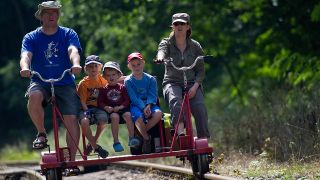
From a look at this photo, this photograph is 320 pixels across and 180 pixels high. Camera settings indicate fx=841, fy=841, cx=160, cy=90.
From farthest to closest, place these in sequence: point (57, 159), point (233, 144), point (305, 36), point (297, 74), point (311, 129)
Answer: point (305, 36) < point (297, 74) < point (233, 144) < point (311, 129) < point (57, 159)

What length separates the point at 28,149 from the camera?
3045 cm

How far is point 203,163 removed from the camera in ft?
32.8

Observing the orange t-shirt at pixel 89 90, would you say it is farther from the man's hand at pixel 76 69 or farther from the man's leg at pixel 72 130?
the man's hand at pixel 76 69

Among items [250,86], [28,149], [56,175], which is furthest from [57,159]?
[250,86]

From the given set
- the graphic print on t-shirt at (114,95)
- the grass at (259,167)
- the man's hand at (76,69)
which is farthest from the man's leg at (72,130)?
the grass at (259,167)

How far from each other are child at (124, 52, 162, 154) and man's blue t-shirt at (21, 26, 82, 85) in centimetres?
71

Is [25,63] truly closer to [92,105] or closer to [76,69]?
[76,69]

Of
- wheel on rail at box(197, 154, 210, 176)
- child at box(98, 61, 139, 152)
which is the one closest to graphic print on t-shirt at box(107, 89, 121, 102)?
child at box(98, 61, 139, 152)

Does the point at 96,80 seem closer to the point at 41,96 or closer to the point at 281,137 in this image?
the point at 41,96

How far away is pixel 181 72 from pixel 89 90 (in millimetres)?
1192

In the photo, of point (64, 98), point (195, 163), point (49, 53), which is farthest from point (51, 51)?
point (195, 163)

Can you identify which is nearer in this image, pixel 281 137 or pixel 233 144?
pixel 281 137

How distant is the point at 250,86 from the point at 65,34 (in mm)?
23640

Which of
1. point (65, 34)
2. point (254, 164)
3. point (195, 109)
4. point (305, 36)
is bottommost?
point (254, 164)
